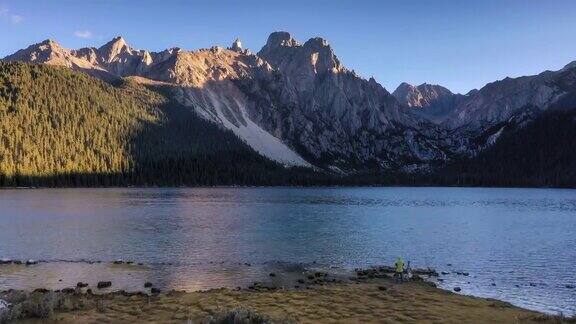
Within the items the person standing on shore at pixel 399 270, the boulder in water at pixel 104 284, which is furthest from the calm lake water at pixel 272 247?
the person standing on shore at pixel 399 270

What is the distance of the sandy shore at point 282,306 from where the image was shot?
3403 centimetres

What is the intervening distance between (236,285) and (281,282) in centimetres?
490

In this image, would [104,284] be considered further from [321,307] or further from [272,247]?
[272,247]

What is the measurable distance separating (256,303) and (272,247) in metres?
37.5

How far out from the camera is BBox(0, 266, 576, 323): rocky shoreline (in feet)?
111

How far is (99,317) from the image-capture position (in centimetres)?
3450

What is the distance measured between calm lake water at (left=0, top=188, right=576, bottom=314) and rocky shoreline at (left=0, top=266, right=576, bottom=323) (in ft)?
16.0

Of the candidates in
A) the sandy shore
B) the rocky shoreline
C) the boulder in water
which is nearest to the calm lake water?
the boulder in water

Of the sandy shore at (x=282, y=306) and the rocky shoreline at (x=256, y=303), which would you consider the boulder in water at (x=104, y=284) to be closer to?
the rocky shoreline at (x=256, y=303)

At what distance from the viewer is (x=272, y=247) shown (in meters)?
77.8

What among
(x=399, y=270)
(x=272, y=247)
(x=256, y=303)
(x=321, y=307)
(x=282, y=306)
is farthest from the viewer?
(x=272, y=247)

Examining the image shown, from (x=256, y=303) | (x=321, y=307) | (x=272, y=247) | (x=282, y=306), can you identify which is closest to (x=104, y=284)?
(x=256, y=303)

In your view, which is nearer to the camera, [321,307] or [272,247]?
[321,307]

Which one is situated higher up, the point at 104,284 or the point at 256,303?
the point at 256,303
